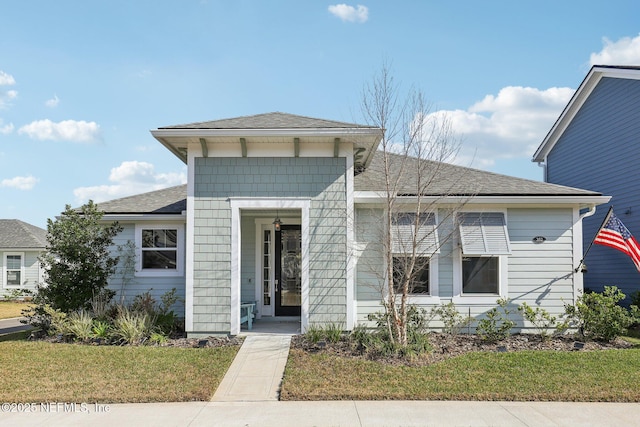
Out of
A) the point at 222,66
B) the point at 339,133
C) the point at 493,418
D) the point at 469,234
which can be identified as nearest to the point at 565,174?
the point at 469,234

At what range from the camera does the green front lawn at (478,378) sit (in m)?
7.06

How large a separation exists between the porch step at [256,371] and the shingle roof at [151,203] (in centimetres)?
434

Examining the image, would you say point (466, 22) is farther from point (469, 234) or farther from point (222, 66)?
point (222, 66)

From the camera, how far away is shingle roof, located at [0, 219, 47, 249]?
24669 mm

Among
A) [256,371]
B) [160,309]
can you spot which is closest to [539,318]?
[256,371]

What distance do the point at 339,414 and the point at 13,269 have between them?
79.4 feet

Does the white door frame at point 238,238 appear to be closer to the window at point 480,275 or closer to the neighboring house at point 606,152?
the window at point 480,275

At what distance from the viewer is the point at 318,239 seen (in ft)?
33.2

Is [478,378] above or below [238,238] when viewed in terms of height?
below

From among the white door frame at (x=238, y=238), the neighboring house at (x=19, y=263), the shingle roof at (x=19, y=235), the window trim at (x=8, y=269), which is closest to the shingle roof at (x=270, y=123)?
the white door frame at (x=238, y=238)

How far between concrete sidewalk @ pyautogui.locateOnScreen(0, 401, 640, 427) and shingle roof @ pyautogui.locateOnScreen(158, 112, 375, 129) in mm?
5366

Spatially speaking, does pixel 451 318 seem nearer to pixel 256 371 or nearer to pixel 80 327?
pixel 256 371

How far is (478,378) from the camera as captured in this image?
7664mm

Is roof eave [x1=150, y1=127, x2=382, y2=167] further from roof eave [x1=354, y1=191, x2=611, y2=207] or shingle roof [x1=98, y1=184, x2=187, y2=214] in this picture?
shingle roof [x1=98, y1=184, x2=187, y2=214]
